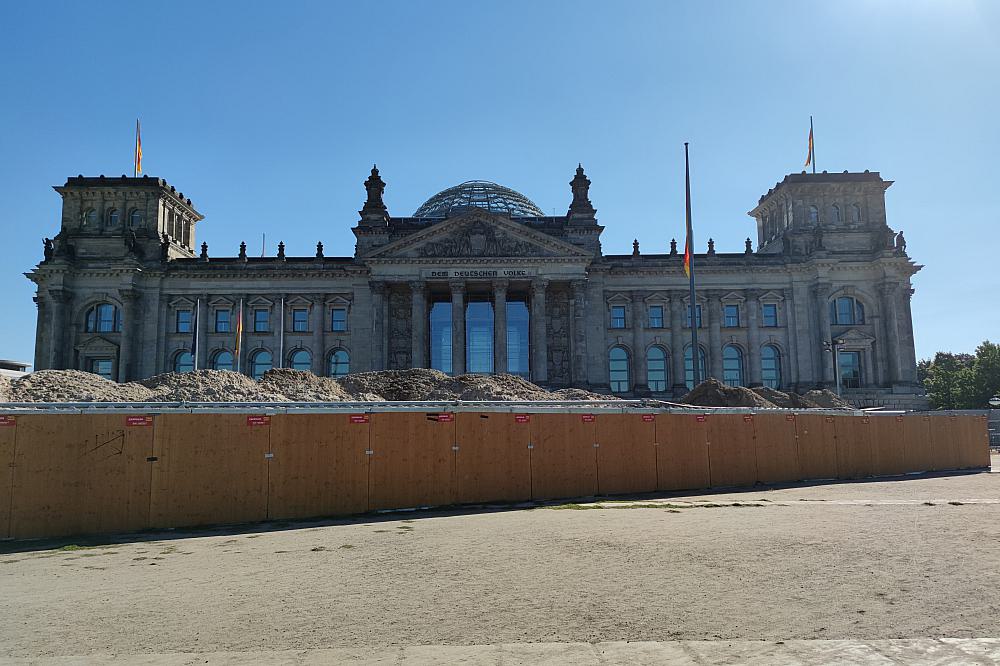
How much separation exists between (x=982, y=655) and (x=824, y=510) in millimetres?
11879

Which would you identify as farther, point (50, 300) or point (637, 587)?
point (50, 300)

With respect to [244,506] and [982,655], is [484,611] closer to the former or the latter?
[982,655]

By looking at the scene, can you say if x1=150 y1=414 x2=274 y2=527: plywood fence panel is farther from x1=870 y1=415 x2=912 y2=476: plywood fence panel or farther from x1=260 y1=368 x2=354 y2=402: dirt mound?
x1=870 y1=415 x2=912 y2=476: plywood fence panel

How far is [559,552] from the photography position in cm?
1377

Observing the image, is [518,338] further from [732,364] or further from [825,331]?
[825,331]

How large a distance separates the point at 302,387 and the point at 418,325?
3115cm

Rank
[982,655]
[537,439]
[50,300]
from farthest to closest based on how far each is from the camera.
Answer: [50,300] < [537,439] < [982,655]

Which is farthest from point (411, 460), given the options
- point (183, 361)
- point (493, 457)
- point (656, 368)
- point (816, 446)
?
point (183, 361)

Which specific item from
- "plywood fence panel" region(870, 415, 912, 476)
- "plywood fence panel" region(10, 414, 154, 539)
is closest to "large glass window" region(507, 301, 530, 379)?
"plywood fence panel" region(870, 415, 912, 476)

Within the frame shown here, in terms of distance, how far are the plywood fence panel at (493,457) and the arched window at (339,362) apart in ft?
159

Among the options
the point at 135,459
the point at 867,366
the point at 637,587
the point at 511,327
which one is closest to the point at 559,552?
the point at 637,587

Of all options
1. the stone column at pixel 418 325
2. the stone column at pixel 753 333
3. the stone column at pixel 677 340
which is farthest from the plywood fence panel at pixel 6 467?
the stone column at pixel 753 333

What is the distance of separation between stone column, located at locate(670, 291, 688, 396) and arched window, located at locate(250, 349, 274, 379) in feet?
116

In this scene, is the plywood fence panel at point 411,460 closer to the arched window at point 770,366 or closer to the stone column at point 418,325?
the stone column at point 418,325
